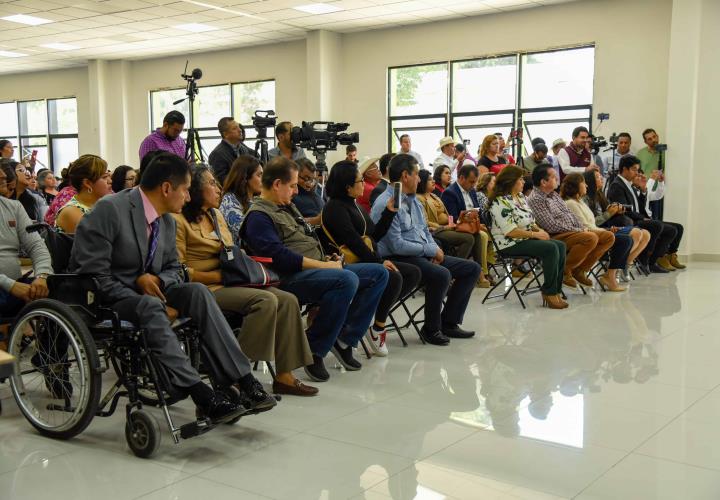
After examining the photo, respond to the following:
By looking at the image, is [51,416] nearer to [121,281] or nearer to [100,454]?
[100,454]

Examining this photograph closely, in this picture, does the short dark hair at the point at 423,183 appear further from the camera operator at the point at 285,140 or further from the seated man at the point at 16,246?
the seated man at the point at 16,246

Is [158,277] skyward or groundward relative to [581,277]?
skyward

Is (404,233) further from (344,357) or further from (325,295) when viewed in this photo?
(325,295)

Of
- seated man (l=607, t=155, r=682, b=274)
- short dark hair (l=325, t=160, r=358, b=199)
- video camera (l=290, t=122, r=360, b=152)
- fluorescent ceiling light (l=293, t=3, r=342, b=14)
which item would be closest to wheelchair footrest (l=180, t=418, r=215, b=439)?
short dark hair (l=325, t=160, r=358, b=199)

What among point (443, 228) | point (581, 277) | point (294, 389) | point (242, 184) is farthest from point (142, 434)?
point (581, 277)

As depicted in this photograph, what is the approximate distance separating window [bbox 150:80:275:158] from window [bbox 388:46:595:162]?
102 inches

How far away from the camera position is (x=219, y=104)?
46.0 feet

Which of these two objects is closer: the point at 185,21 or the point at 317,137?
the point at 317,137

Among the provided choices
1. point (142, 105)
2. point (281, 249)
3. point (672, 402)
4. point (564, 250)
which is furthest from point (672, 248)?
point (142, 105)

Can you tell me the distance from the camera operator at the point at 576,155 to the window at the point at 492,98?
156cm

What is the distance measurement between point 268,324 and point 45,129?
48.5 feet

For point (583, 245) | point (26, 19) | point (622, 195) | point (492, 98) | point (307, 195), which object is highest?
point (26, 19)

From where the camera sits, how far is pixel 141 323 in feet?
8.87

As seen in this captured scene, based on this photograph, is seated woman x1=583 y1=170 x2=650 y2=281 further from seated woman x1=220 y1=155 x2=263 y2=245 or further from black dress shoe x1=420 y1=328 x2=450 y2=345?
seated woman x1=220 y1=155 x2=263 y2=245
